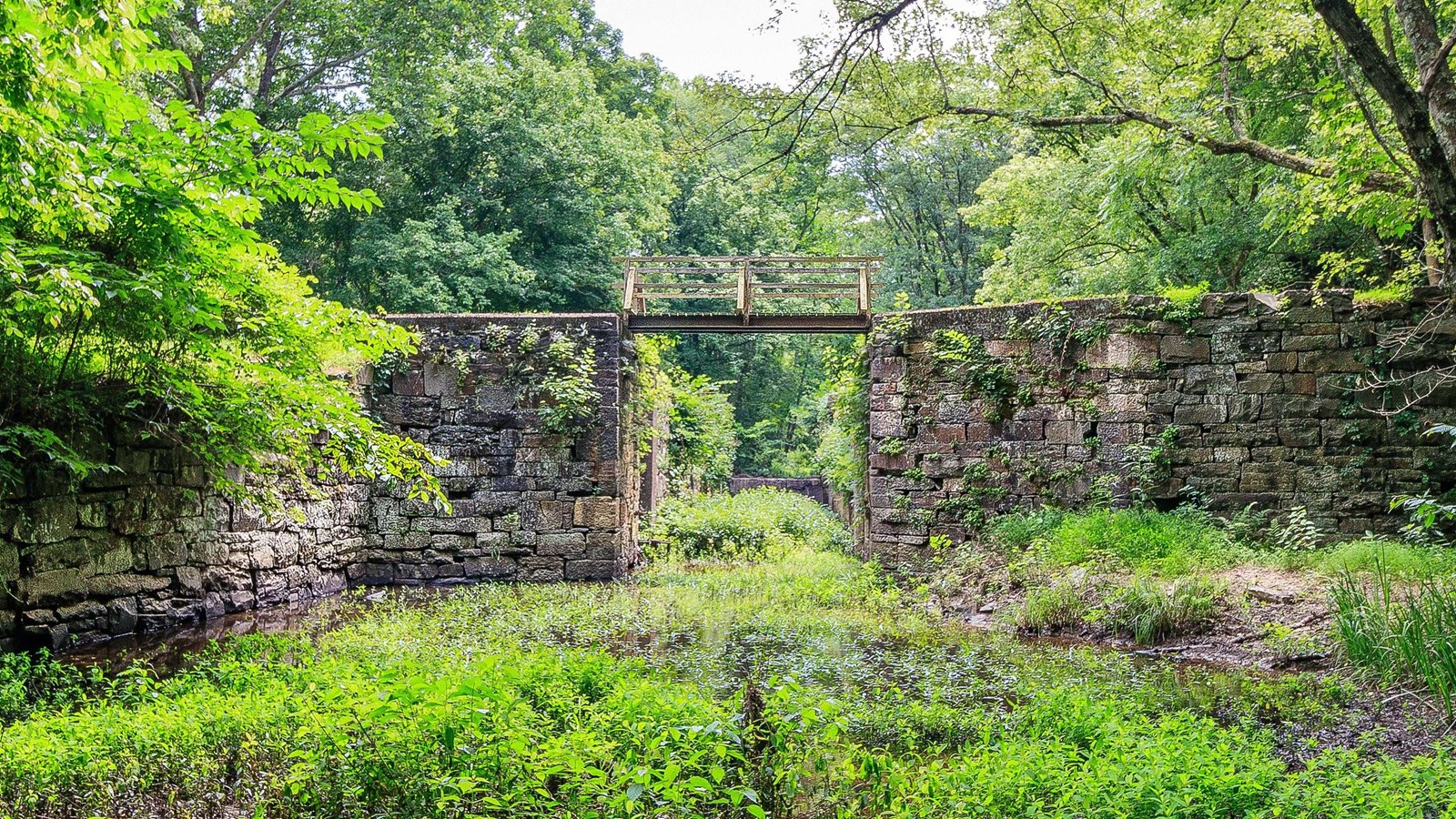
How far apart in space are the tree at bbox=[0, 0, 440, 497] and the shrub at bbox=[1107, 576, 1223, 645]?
17.0 feet

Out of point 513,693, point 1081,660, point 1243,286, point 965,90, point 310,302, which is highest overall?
point 965,90

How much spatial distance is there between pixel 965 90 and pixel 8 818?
Answer: 10.3 m

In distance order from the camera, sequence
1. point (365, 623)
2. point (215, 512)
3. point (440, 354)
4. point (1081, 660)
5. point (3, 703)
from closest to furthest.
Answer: point (3, 703) < point (1081, 660) < point (365, 623) < point (215, 512) < point (440, 354)

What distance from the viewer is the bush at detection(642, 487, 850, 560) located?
1255 centimetres

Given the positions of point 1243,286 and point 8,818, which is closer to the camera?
point 8,818

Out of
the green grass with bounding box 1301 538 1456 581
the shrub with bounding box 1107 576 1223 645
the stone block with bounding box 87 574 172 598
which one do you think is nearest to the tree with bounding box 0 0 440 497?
the stone block with bounding box 87 574 172 598

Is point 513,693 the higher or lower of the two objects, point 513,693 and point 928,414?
the lower

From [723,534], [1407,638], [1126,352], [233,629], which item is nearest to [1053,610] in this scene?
[1407,638]

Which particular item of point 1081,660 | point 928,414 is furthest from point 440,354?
point 1081,660

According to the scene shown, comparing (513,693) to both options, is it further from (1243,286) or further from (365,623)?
(1243,286)

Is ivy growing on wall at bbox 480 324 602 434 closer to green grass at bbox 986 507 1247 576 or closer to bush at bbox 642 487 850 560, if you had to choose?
bush at bbox 642 487 850 560

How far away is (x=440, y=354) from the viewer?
11.0 metres

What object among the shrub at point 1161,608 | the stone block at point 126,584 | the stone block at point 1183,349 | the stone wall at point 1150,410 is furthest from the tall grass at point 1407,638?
the stone block at point 126,584

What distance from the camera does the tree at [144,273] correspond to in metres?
4.45
